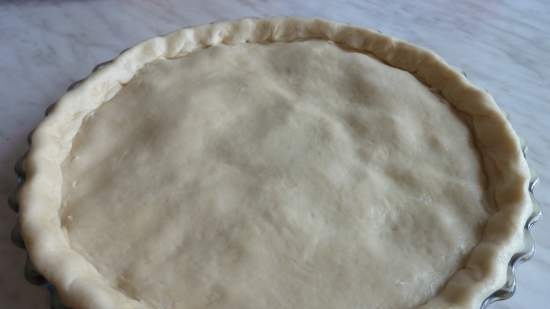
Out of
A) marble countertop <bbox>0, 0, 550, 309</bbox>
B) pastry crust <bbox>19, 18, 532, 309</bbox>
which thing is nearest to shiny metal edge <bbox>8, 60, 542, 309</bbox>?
pastry crust <bbox>19, 18, 532, 309</bbox>

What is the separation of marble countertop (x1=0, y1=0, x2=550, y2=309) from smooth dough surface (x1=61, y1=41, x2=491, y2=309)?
1.01 feet

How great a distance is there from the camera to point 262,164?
102cm

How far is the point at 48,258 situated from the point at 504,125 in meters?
0.92

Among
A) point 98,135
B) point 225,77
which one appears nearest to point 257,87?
point 225,77

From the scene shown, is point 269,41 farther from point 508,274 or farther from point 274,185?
point 508,274

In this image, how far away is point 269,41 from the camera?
1.34 meters

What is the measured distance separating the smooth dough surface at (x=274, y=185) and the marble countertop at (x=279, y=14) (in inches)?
12.1

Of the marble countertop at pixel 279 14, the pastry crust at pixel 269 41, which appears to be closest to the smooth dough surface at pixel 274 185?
the pastry crust at pixel 269 41

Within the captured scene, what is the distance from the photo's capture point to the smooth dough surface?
33.4 inches

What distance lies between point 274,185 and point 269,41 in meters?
0.50

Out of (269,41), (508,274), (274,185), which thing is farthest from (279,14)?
(508,274)

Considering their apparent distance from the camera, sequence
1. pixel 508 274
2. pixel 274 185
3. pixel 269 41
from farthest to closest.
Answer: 1. pixel 269 41
2. pixel 274 185
3. pixel 508 274

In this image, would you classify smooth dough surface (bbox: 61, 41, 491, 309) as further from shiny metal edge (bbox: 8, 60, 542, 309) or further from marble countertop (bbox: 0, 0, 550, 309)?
marble countertop (bbox: 0, 0, 550, 309)

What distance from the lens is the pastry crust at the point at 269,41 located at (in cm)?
82
